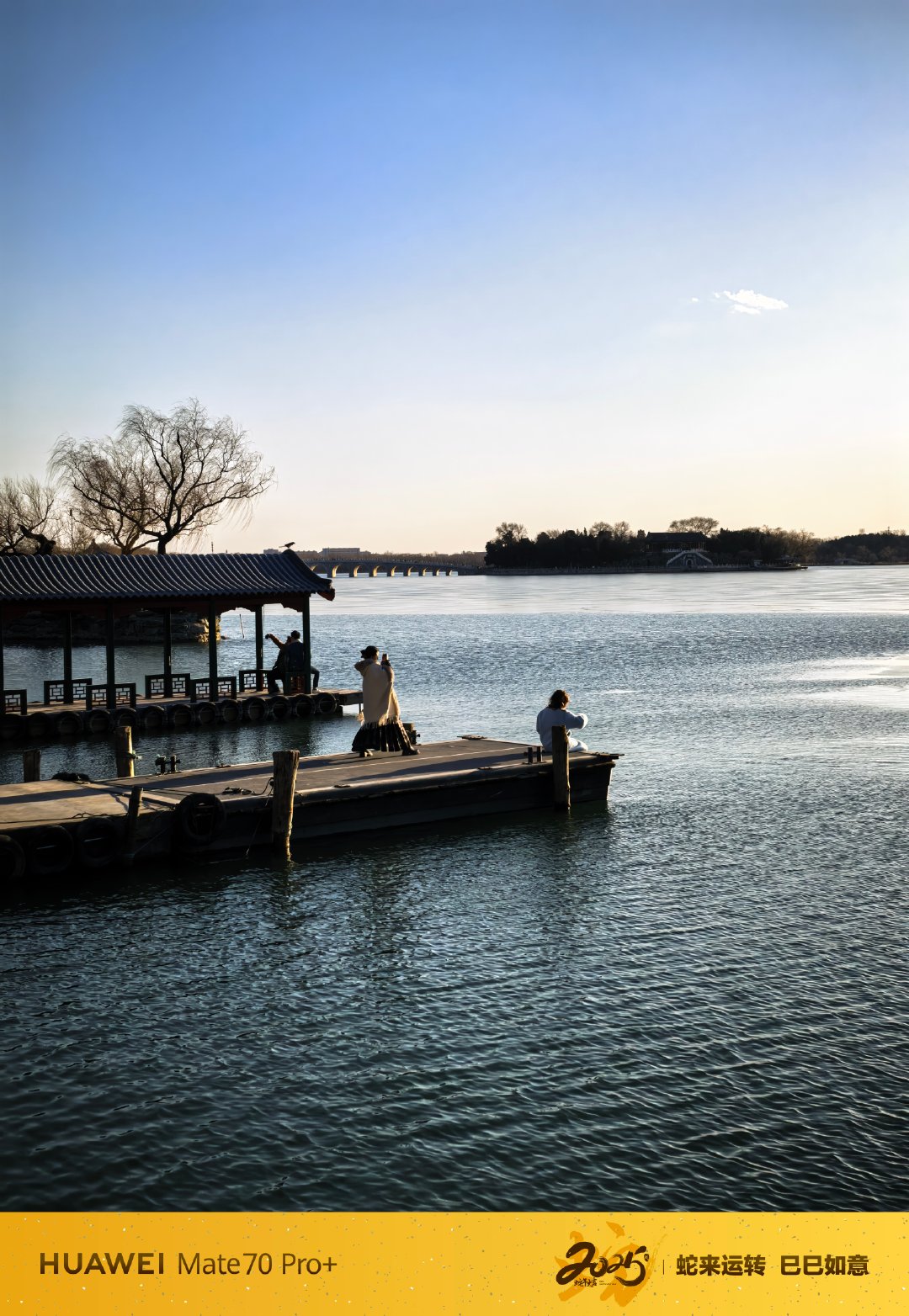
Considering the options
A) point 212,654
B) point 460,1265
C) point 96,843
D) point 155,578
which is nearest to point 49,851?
point 96,843

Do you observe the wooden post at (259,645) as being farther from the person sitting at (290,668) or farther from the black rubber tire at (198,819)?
the black rubber tire at (198,819)

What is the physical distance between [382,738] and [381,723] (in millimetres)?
304

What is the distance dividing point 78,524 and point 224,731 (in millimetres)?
51501

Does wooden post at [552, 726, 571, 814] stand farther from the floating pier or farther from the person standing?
the floating pier

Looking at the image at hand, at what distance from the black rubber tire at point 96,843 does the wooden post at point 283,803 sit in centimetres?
232

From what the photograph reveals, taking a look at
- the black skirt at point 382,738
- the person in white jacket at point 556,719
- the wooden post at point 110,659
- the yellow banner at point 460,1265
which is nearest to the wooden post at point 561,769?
the person in white jacket at point 556,719

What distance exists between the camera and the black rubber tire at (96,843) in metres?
17.2

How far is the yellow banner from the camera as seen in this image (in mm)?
7590

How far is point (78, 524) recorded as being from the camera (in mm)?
81188

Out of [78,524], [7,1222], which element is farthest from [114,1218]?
[78,524]

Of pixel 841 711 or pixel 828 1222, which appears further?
pixel 841 711

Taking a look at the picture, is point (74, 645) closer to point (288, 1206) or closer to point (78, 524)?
point (78, 524)

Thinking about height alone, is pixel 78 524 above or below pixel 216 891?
above

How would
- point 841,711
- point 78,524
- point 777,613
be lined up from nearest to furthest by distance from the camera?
point 841,711 < point 78,524 < point 777,613
